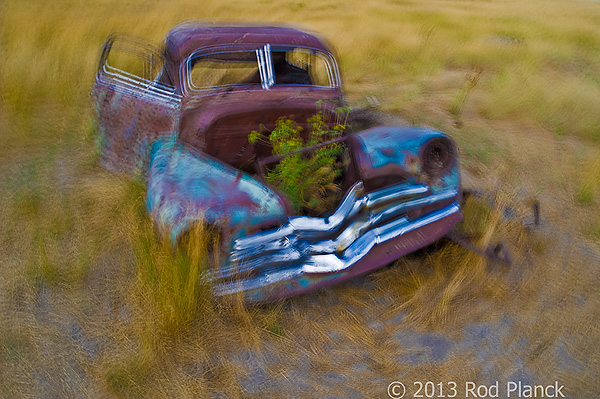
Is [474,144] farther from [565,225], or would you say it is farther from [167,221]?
[167,221]

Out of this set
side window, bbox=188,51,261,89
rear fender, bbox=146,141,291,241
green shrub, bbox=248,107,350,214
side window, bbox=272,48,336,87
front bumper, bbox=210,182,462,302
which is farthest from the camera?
side window, bbox=272,48,336,87

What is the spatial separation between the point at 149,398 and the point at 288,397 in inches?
28.3

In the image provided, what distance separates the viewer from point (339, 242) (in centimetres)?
284

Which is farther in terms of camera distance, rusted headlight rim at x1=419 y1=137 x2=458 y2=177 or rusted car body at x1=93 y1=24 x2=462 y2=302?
rusted headlight rim at x1=419 y1=137 x2=458 y2=177

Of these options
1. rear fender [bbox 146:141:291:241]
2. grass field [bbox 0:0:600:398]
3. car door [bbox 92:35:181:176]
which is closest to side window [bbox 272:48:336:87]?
car door [bbox 92:35:181:176]

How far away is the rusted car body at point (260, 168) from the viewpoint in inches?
104

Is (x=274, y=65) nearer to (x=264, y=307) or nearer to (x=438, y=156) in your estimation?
(x=438, y=156)

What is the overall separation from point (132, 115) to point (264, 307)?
223 cm

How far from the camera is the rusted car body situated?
2643 millimetres

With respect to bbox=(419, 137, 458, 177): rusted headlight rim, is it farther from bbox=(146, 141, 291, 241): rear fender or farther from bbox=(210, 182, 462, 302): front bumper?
bbox=(146, 141, 291, 241): rear fender

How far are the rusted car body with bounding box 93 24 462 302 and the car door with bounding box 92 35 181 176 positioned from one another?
1 centimetres

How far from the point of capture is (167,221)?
8.38ft

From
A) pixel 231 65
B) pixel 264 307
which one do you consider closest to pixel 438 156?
pixel 264 307

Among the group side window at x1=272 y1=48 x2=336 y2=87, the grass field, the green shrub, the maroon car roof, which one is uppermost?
the maroon car roof
